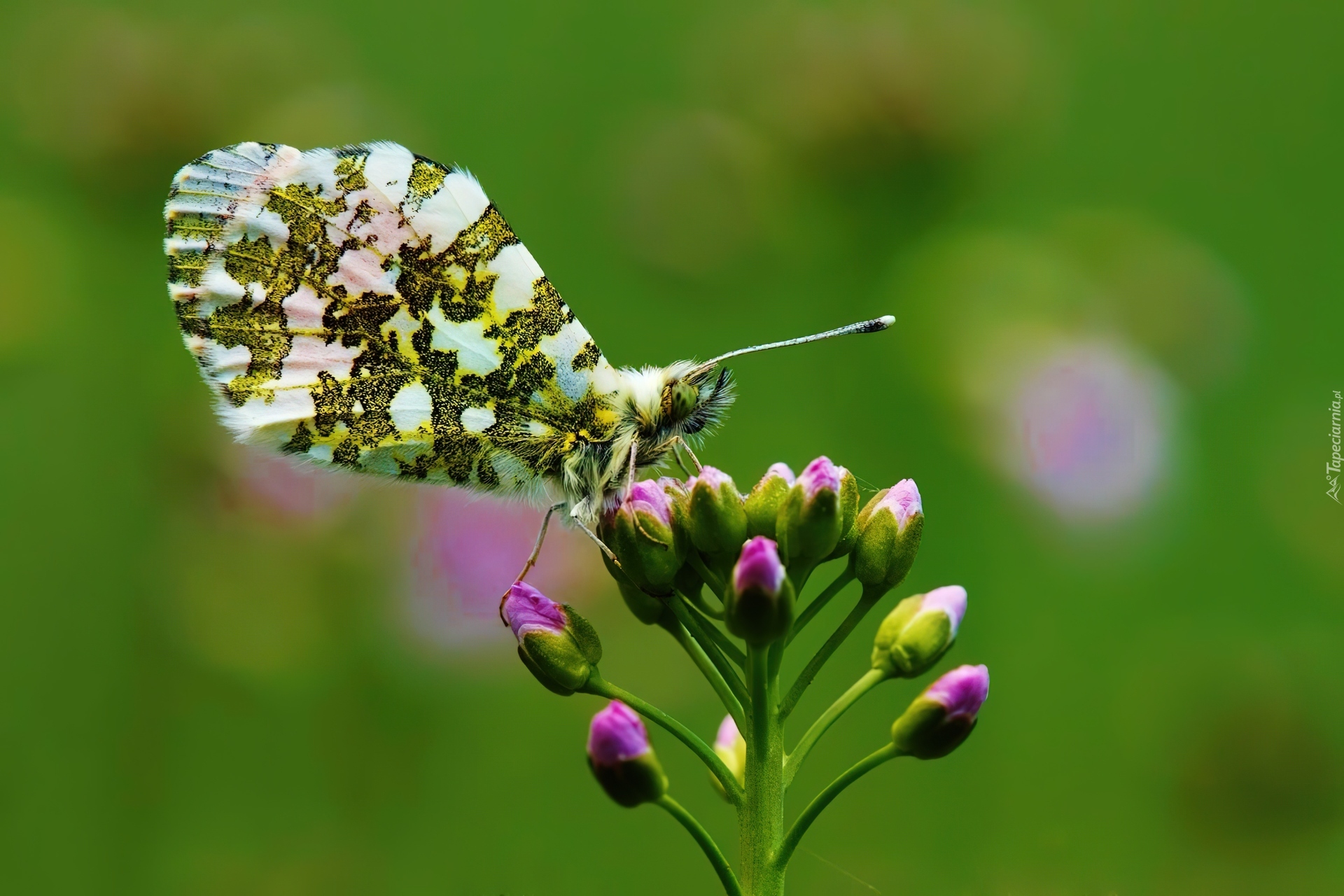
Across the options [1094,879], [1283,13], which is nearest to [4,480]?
[1094,879]

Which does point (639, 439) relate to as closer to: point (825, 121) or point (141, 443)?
point (825, 121)

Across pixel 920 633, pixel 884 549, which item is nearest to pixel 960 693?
pixel 920 633

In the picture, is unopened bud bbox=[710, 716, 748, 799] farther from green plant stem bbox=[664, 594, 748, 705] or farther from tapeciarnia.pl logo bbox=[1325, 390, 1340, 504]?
tapeciarnia.pl logo bbox=[1325, 390, 1340, 504]

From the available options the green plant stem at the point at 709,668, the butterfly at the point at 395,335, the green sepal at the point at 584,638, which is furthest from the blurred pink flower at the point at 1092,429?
the green sepal at the point at 584,638

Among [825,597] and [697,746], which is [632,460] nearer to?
[825,597]

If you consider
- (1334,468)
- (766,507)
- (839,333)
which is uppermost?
(1334,468)

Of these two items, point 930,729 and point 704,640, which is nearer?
point 930,729
